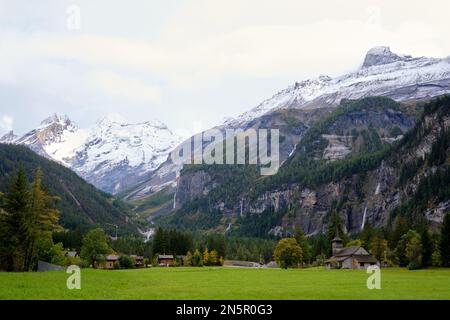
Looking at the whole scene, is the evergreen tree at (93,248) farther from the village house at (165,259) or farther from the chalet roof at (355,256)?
the chalet roof at (355,256)

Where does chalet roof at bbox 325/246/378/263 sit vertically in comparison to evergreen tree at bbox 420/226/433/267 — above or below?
below

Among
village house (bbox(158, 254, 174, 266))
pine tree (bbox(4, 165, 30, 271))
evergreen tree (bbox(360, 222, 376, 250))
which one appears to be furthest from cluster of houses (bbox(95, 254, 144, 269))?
pine tree (bbox(4, 165, 30, 271))

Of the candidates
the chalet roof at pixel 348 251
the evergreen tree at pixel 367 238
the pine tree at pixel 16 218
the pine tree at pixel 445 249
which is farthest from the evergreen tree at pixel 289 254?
the pine tree at pixel 16 218

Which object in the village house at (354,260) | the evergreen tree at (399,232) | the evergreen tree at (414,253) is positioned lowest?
the village house at (354,260)

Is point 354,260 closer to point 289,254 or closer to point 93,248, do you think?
point 289,254

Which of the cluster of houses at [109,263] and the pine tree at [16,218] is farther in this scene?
the cluster of houses at [109,263]

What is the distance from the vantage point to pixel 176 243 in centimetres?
18362

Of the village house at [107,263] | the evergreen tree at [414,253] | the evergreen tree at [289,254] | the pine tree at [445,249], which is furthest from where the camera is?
the village house at [107,263]

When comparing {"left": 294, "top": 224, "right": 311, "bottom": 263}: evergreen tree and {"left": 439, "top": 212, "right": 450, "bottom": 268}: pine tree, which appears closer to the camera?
{"left": 439, "top": 212, "right": 450, "bottom": 268}: pine tree

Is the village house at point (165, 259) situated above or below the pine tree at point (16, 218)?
below

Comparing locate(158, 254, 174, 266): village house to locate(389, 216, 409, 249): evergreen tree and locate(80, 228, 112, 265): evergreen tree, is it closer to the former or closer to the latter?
locate(80, 228, 112, 265): evergreen tree

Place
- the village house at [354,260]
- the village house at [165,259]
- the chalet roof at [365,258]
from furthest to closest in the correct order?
1. the village house at [165,259]
2. the chalet roof at [365,258]
3. the village house at [354,260]
